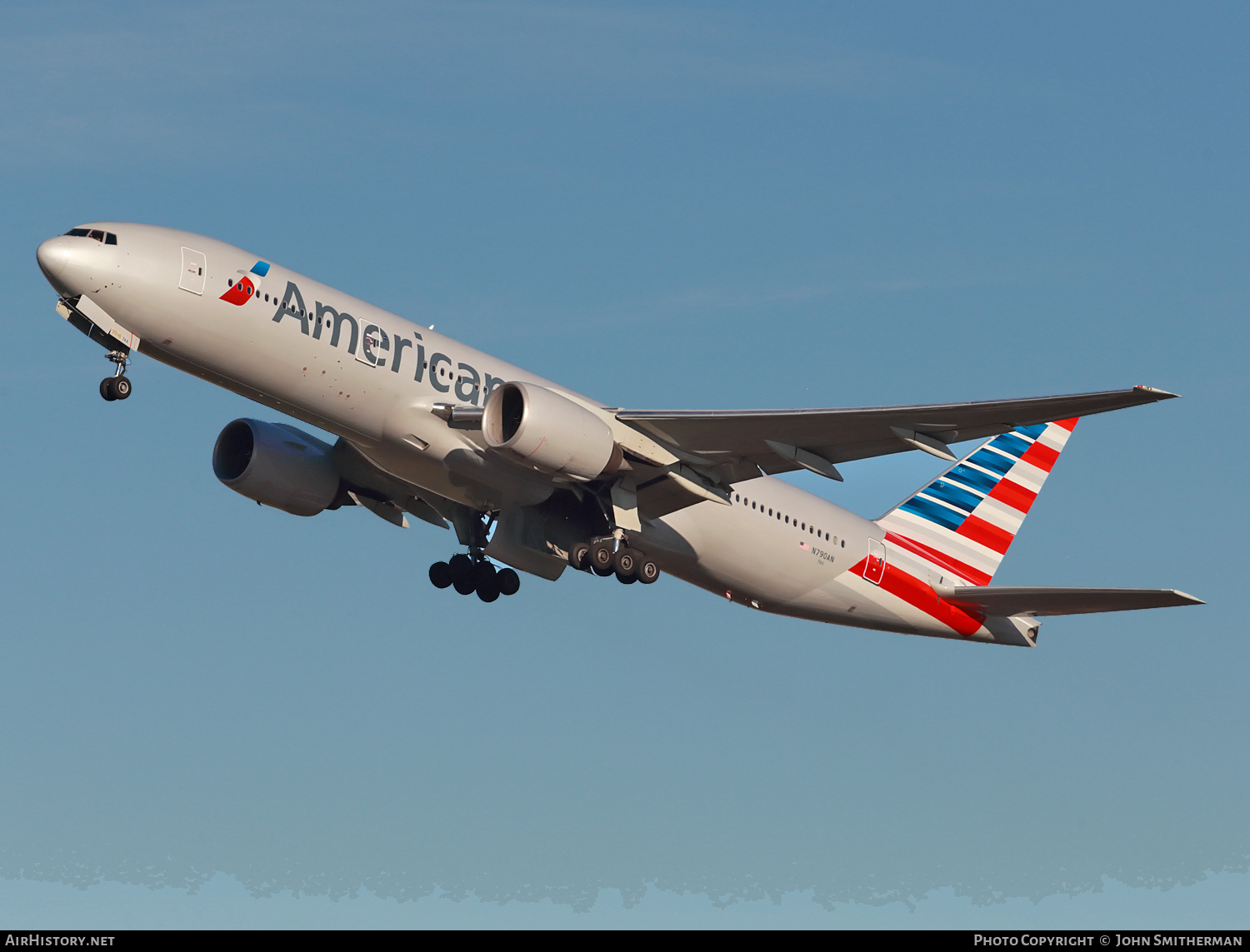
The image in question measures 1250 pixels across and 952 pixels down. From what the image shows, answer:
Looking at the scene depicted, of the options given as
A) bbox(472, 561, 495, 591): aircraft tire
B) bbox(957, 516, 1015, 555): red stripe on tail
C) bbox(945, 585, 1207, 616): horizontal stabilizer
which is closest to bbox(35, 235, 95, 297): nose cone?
bbox(472, 561, 495, 591): aircraft tire

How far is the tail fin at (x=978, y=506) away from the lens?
37.7 m

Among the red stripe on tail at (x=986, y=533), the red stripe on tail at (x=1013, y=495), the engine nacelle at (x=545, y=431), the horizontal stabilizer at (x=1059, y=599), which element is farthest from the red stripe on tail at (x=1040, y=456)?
the engine nacelle at (x=545, y=431)

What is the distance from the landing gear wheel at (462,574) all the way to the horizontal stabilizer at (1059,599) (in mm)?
11514

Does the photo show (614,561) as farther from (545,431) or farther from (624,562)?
(545,431)

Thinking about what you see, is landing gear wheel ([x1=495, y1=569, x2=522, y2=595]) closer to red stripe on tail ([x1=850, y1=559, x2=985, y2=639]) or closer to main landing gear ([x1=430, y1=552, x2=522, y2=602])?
main landing gear ([x1=430, y1=552, x2=522, y2=602])

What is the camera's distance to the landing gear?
31703mm

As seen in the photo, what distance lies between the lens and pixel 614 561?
31.7 m

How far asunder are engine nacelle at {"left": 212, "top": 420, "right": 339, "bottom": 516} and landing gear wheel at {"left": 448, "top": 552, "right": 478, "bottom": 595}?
3.35m

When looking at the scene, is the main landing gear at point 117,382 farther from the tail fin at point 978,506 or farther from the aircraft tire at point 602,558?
the tail fin at point 978,506

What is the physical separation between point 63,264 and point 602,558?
39.5ft

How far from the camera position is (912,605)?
3634cm

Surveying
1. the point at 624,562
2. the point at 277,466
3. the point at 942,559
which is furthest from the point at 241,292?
the point at 942,559
